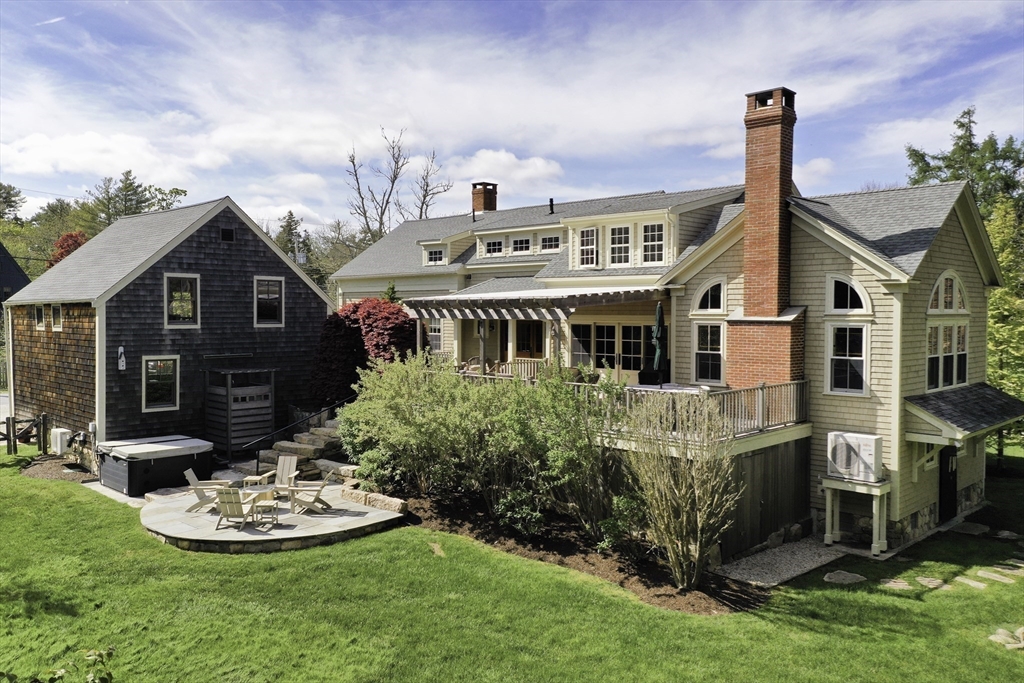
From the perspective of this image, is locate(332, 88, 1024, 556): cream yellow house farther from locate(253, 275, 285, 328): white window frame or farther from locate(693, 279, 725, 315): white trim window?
locate(253, 275, 285, 328): white window frame

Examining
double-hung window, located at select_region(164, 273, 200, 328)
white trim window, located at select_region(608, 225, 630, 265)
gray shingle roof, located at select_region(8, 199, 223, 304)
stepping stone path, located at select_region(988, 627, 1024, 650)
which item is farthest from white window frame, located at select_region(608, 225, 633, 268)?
stepping stone path, located at select_region(988, 627, 1024, 650)

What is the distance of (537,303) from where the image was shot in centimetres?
1662

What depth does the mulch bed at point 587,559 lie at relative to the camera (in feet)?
35.3

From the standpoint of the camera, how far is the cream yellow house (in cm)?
1384

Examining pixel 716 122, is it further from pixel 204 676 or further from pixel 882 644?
pixel 204 676

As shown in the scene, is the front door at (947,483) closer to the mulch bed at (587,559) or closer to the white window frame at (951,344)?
the white window frame at (951,344)

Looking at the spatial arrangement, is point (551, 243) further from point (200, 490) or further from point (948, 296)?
point (200, 490)

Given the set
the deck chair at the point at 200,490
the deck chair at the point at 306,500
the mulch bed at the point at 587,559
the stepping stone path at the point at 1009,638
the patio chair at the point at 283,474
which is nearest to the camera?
the stepping stone path at the point at 1009,638

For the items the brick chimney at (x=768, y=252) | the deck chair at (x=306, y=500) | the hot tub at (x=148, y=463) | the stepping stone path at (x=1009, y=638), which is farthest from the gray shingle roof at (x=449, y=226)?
the stepping stone path at (x=1009, y=638)

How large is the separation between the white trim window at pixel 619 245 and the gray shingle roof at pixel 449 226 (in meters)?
1.53

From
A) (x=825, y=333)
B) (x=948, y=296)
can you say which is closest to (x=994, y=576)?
(x=825, y=333)

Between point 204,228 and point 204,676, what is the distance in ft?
46.5

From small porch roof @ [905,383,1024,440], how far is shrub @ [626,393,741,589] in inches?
215

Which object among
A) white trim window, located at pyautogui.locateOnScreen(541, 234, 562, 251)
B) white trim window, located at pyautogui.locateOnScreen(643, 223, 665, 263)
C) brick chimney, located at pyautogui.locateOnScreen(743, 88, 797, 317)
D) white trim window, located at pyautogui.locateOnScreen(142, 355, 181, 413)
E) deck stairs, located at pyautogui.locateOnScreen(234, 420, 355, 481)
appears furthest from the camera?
white trim window, located at pyautogui.locateOnScreen(541, 234, 562, 251)
